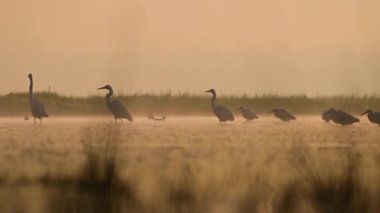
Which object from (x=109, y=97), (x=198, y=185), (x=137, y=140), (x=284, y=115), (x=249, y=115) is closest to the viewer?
(x=198, y=185)

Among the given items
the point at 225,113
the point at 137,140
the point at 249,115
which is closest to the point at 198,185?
the point at 137,140

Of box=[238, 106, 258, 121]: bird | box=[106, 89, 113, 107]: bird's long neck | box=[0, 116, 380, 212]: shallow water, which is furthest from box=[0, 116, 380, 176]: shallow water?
box=[238, 106, 258, 121]: bird

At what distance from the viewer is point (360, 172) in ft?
17.1

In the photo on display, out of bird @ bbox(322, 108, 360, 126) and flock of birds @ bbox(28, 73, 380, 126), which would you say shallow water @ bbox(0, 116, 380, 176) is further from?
flock of birds @ bbox(28, 73, 380, 126)

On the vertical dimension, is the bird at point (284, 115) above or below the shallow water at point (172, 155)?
above

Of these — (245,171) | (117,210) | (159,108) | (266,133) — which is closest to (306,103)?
(159,108)

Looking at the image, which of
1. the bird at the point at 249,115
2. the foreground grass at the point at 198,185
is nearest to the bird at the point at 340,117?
the bird at the point at 249,115

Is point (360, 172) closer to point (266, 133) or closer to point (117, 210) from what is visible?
point (117, 210)

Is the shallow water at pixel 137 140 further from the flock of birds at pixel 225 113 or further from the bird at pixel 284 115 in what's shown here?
the bird at pixel 284 115

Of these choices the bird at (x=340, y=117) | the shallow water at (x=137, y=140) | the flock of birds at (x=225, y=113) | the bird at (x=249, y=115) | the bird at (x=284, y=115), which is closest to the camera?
the shallow water at (x=137, y=140)

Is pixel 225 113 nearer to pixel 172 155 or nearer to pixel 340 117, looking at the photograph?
pixel 340 117

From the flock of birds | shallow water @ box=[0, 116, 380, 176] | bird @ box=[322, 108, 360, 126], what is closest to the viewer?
shallow water @ box=[0, 116, 380, 176]

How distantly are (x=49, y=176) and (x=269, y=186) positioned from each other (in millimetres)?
1398

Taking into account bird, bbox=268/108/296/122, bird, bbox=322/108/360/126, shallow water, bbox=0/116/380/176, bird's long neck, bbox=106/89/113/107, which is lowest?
shallow water, bbox=0/116/380/176
